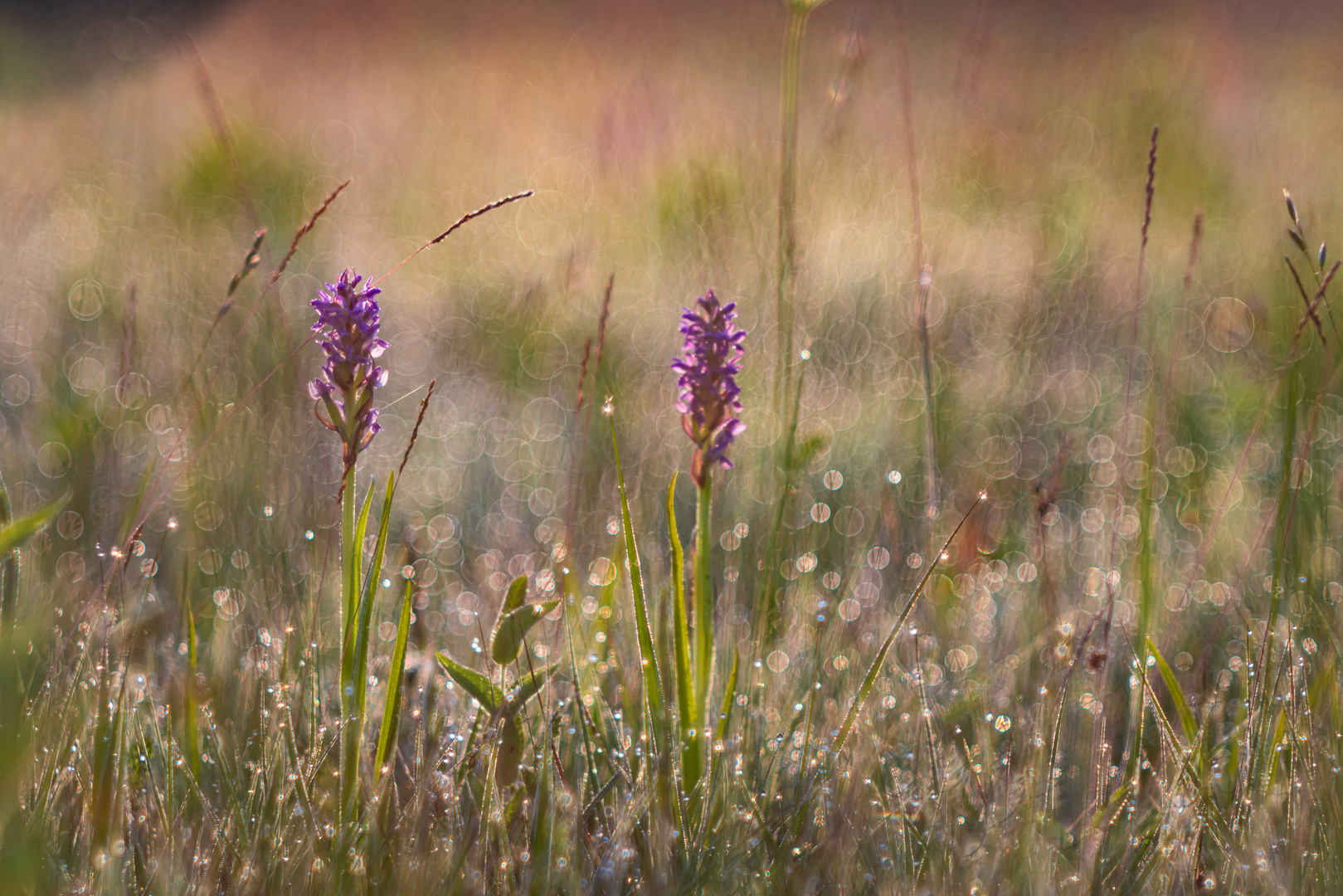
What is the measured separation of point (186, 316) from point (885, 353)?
2093mm

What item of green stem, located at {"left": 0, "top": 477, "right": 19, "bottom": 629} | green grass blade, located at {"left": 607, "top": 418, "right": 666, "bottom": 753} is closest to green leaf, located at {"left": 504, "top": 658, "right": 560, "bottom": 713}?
green grass blade, located at {"left": 607, "top": 418, "right": 666, "bottom": 753}

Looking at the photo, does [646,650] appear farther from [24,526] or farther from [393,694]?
[24,526]

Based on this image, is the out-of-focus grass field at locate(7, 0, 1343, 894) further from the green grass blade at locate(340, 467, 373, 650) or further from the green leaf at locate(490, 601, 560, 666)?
the green grass blade at locate(340, 467, 373, 650)

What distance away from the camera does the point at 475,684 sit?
1217mm

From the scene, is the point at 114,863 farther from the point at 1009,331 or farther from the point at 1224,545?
the point at 1009,331

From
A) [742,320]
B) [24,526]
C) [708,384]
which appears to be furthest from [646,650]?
[742,320]

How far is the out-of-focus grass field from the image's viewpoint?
3.57 ft

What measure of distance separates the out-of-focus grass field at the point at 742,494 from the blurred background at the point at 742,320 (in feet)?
0.07

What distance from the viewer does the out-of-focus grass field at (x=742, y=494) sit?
1087 mm

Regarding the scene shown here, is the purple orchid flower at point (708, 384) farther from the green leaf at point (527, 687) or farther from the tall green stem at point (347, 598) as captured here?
the tall green stem at point (347, 598)

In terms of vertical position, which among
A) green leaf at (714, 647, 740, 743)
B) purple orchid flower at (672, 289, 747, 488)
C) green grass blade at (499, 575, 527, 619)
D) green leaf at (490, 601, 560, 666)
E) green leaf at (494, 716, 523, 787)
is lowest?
green leaf at (494, 716, 523, 787)

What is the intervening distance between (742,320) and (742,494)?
1043 millimetres

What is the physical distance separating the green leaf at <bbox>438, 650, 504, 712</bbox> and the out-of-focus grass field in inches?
2.2

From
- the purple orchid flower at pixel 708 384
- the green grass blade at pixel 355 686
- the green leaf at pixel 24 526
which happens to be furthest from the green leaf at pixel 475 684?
the green leaf at pixel 24 526
